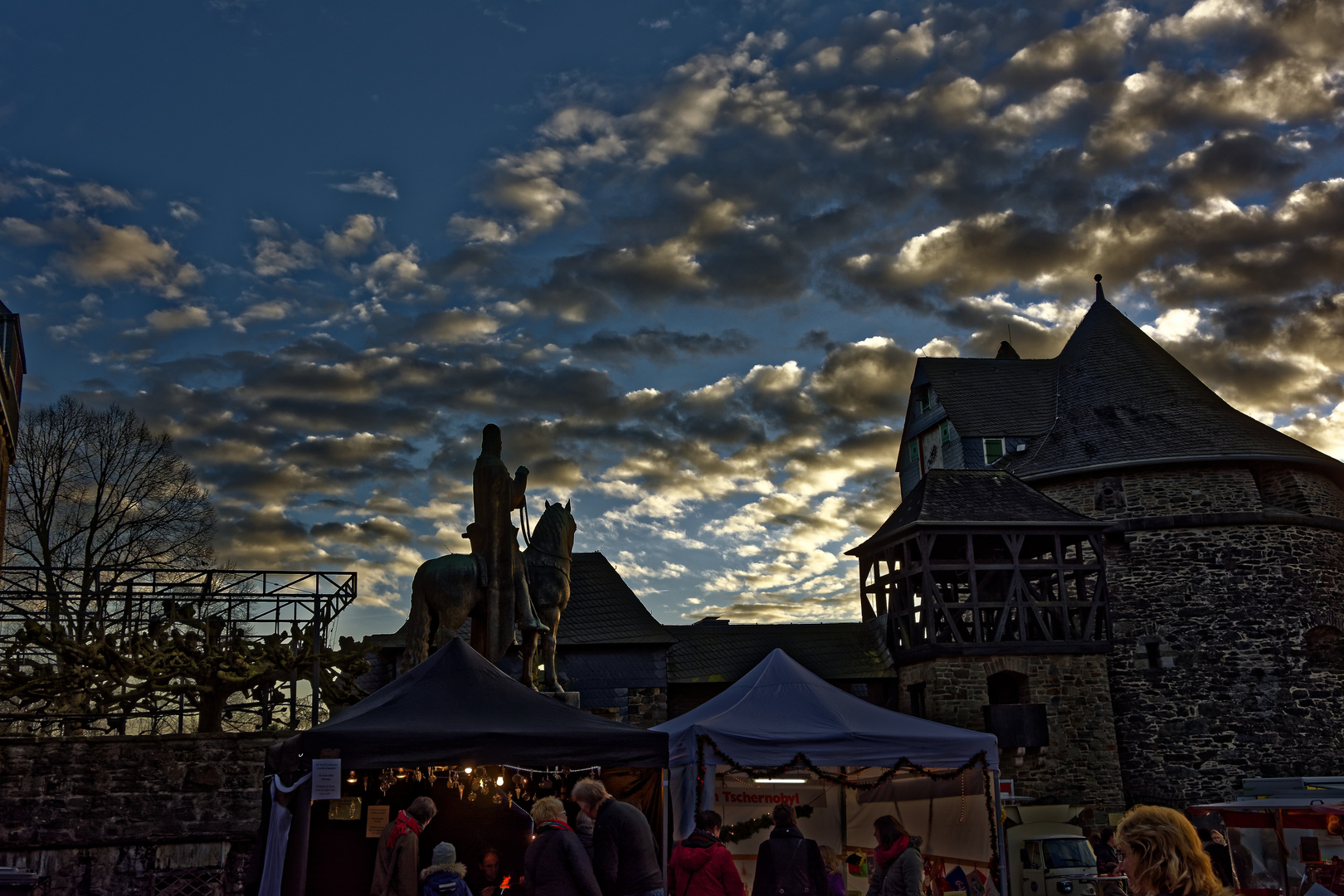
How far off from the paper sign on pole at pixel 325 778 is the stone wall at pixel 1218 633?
19.0 m

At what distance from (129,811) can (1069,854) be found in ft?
35.9

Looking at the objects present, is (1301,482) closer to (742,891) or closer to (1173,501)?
(1173,501)

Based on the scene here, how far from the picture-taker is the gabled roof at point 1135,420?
22562mm

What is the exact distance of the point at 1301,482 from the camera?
22828mm

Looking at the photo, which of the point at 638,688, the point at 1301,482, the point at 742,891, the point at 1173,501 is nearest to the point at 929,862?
the point at 742,891

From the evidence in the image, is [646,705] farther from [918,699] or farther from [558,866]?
[558,866]

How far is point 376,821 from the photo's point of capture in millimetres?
8359

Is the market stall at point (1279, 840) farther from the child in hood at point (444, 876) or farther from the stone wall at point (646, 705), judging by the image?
the stone wall at point (646, 705)

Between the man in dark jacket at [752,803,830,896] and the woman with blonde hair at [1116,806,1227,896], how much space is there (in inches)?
148

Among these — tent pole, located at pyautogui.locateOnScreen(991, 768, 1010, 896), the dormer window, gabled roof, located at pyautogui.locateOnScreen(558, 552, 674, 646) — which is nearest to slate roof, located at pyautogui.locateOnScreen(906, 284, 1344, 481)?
the dormer window

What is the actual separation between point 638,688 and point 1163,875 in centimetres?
1894

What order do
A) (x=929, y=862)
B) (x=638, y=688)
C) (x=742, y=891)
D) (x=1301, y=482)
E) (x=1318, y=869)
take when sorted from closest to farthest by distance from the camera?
(x=742, y=891)
(x=1318, y=869)
(x=929, y=862)
(x=638, y=688)
(x=1301, y=482)

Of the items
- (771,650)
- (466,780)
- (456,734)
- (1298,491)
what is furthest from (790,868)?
(1298,491)

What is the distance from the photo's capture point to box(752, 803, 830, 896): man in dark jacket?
6.54 metres
